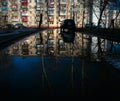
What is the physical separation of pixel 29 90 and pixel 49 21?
114 metres

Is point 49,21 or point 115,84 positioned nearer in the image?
point 115,84

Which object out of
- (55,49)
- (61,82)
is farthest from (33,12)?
(61,82)

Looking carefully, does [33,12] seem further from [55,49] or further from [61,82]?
[61,82]

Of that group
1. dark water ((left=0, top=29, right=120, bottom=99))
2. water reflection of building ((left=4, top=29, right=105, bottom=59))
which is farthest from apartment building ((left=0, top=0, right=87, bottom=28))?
dark water ((left=0, top=29, right=120, bottom=99))

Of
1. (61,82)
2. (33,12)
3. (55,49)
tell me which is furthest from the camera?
(33,12)

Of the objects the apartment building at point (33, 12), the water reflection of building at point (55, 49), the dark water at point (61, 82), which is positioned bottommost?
the dark water at point (61, 82)

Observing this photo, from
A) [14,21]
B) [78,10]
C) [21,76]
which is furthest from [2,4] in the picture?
[21,76]

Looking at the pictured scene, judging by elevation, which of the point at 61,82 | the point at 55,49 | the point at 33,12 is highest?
the point at 33,12

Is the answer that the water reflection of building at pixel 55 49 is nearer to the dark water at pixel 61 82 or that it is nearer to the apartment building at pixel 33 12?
the dark water at pixel 61 82

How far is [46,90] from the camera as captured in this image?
7430 mm

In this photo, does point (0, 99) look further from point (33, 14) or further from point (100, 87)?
point (33, 14)

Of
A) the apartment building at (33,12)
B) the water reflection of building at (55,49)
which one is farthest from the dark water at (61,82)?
the apartment building at (33,12)

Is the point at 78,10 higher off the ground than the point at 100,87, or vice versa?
the point at 78,10

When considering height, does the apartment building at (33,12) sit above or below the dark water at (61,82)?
above
